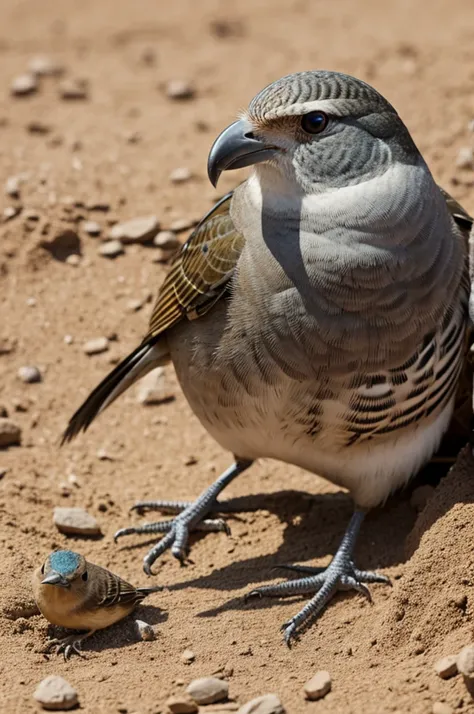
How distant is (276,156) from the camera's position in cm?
567

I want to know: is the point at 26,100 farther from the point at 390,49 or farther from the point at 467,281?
the point at 467,281

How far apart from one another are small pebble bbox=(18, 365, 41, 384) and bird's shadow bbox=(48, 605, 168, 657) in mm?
2358

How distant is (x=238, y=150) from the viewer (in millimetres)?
5613

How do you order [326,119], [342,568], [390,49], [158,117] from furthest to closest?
[390,49], [158,117], [342,568], [326,119]

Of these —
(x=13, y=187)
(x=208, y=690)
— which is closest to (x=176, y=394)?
(x=13, y=187)

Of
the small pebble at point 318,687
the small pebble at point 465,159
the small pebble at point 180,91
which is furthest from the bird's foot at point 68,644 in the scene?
the small pebble at point 180,91

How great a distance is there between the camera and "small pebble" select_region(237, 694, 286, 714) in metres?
4.62

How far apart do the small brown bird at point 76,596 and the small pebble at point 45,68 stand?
670 cm

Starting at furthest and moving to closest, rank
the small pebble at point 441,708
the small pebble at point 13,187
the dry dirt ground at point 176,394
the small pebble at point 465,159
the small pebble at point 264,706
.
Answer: the small pebble at point 13,187, the small pebble at point 465,159, the dry dirt ground at point 176,394, the small pebble at point 264,706, the small pebble at point 441,708

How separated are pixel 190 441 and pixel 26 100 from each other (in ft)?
15.1

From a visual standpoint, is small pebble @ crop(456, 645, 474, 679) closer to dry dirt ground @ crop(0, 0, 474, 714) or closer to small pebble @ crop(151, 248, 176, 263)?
dry dirt ground @ crop(0, 0, 474, 714)

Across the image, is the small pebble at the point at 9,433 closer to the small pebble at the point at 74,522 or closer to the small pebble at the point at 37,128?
the small pebble at the point at 74,522

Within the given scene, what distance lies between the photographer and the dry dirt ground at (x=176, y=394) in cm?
522

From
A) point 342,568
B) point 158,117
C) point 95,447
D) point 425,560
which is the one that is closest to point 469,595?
point 425,560
